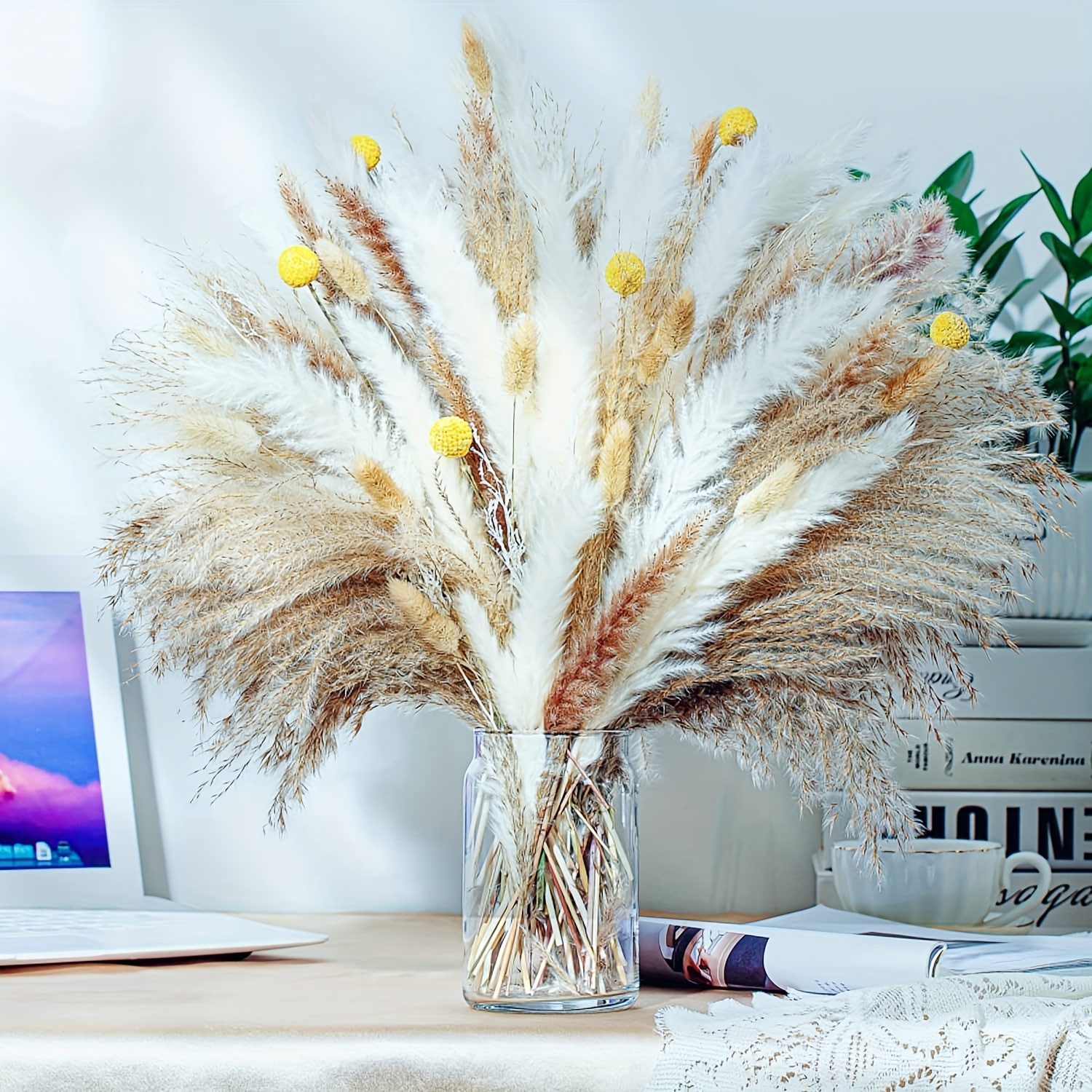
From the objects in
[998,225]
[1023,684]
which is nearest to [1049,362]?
[998,225]

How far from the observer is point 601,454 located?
0.68 m

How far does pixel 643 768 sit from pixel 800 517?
0.24 meters

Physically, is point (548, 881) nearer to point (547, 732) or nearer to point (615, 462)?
point (547, 732)

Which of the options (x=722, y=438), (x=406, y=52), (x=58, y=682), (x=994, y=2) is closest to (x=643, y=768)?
(x=722, y=438)

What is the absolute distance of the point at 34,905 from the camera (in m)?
1.02

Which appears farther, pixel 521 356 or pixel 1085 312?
pixel 1085 312

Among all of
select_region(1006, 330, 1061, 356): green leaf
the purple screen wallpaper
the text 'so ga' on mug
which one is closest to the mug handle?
the text 'so ga' on mug

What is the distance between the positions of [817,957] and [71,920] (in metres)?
0.59

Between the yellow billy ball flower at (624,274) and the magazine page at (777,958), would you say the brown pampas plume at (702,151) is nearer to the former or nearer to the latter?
the yellow billy ball flower at (624,274)

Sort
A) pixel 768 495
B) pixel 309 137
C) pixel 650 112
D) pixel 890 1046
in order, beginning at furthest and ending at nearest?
1. pixel 309 137
2. pixel 650 112
3. pixel 768 495
4. pixel 890 1046

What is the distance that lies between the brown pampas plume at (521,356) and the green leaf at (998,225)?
56cm

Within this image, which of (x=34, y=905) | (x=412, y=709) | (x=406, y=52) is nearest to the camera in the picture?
(x=412, y=709)

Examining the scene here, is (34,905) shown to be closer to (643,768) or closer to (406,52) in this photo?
(643,768)

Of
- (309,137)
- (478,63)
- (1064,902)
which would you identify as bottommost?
(1064,902)
